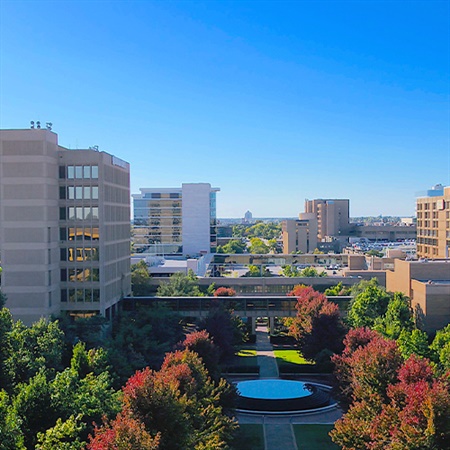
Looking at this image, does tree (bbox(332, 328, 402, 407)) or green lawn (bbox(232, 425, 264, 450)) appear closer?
tree (bbox(332, 328, 402, 407))

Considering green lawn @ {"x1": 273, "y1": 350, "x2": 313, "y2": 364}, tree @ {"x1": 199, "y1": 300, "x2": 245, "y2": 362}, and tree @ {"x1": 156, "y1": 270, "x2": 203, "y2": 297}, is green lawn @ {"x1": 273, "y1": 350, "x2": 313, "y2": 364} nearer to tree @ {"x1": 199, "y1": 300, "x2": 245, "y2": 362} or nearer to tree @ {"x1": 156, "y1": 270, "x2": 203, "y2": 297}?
tree @ {"x1": 199, "y1": 300, "x2": 245, "y2": 362}

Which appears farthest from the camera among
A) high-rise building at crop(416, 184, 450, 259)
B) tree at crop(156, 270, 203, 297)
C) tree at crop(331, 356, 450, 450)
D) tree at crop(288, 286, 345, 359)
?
high-rise building at crop(416, 184, 450, 259)

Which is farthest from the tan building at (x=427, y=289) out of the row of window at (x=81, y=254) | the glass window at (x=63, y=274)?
the glass window at (x=63, y=274)

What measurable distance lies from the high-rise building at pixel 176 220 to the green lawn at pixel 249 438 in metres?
89.8

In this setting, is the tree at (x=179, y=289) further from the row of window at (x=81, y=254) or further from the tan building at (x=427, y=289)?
the tan building at (x=427, y=289)

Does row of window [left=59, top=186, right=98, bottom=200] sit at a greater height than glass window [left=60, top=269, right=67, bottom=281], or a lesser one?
greater

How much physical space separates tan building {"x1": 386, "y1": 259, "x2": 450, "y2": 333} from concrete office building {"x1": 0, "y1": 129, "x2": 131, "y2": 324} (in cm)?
3032

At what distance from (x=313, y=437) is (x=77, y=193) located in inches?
1212

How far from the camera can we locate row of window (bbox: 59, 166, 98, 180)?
165 ft

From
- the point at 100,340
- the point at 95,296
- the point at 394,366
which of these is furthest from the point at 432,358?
the point at 95,296

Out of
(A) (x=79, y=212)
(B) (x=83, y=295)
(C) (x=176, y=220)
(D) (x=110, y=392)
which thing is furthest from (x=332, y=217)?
(D) (x=110, y=392)

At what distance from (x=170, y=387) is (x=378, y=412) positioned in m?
11.7

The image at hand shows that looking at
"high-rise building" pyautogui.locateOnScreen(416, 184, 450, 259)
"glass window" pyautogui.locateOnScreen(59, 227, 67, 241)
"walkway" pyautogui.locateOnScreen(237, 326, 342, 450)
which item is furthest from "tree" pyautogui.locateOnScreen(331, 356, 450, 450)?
"high-rise building" pyautogui.locateOnScreen(416, 184, 450, 259)

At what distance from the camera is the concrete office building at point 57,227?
47531mm
